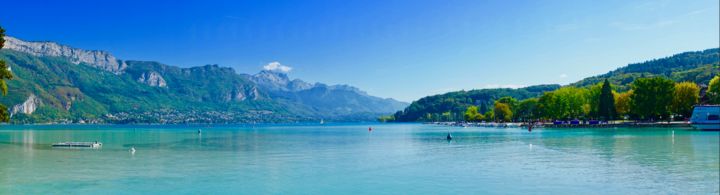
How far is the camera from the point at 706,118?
10356 centimetres

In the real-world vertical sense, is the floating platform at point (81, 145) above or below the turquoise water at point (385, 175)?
above

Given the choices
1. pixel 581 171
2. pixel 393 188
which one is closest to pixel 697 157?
pixel 581 171

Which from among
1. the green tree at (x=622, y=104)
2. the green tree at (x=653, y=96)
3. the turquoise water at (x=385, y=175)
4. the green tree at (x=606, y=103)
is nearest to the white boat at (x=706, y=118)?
the green tree at (x=653, y=96)

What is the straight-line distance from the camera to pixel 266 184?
31922 mm

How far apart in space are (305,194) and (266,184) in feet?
16.5

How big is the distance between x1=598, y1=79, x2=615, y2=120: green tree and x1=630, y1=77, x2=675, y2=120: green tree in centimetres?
775

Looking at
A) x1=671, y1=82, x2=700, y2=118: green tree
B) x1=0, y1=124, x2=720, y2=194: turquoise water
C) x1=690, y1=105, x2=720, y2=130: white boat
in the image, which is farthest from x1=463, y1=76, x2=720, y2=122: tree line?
x1=0, y1=124, x2=720, y2=194: turquoise water

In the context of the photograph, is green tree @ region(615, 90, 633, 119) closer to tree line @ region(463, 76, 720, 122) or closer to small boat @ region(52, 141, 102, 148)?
tree line @ region(463, 76, 720, 122)

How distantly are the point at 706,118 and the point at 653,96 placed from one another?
21421mm

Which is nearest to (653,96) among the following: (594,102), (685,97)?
(685,97)

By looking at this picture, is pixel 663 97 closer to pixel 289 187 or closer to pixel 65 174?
pixel 289 187

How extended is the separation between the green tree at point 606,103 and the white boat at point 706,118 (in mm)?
29575

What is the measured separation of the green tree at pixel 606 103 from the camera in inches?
5359

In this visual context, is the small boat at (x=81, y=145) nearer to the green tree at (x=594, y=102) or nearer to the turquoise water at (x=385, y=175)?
the turquoise water at (x=385, y=175)
